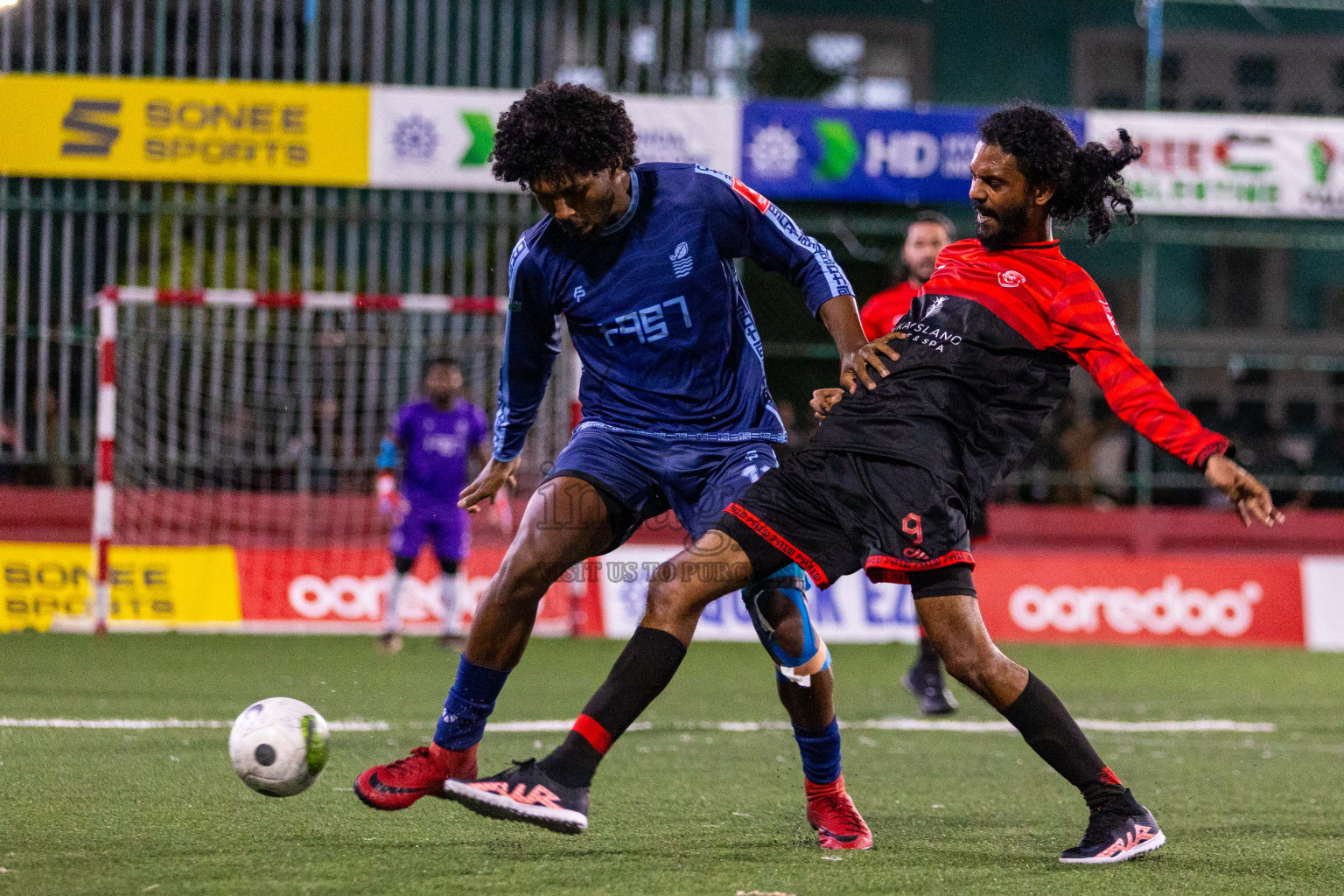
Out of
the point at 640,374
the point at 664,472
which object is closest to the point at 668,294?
the point at 640,374

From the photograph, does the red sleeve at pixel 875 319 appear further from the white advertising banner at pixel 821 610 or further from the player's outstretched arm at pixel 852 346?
the white advertising banner at pixel 821 610

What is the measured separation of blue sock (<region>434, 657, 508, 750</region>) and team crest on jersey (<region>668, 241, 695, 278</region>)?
1273 millimetres

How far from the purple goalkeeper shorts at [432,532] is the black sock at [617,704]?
722 cm

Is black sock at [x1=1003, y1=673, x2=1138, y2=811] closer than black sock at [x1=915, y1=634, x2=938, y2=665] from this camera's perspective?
Yes

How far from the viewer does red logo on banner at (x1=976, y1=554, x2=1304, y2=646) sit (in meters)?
12.8

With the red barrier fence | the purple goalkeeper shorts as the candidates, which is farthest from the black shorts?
the red barrier fence

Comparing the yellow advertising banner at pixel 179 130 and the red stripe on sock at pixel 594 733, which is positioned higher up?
the yellow advertising banner at pixel 179 130

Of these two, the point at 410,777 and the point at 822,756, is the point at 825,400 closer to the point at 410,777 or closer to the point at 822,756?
the point at 822,756

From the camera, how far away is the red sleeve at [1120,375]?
13.0 feet

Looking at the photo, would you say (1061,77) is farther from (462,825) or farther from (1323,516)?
(462,825)

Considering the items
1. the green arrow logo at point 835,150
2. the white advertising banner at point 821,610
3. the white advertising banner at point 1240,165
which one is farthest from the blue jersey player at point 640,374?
the white advertising banner at point 1240,165

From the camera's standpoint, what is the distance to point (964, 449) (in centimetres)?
431

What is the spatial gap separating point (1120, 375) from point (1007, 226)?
1.85 feet

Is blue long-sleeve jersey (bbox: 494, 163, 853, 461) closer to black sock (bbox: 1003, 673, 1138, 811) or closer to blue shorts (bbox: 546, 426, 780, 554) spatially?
blue shorts (bbox: 546, 426, 780, 554)
